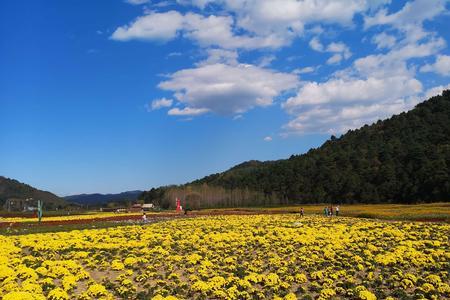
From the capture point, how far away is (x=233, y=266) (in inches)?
790

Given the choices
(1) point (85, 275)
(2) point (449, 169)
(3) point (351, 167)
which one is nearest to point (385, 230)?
(1) point (85, 275)

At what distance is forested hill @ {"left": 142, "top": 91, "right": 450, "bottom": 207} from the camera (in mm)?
91125

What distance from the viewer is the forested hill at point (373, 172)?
299 feet

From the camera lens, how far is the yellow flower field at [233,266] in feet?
52.4

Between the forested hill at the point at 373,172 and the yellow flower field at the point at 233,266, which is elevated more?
the forested hill at the point at 373,172

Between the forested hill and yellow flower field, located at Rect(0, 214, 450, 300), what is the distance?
6541 cm

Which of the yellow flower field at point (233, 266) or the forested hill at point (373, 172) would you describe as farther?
the forested hill at point (373, 172)

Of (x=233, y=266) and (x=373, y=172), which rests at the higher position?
(x=373, y=172)

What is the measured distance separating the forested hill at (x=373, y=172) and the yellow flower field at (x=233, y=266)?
6541 cm

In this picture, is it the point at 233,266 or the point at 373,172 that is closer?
the point at 233,266

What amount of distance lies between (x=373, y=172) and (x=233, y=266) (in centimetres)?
9146

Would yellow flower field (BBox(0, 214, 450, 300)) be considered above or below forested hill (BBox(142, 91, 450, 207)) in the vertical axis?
below

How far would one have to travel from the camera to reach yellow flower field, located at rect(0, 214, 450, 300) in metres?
16.0

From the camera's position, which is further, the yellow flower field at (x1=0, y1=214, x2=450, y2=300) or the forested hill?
the forested hill
